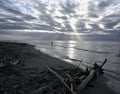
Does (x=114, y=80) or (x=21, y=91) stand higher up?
(x=21, y=91)

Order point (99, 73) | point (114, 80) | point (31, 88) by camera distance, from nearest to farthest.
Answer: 1. point (31, 88)
2. point (114, 80)
3. point (99, 73)

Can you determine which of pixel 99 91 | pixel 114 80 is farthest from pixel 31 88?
pixel 114 80

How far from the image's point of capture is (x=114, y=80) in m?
17.8

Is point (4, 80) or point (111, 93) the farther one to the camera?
point (111, 93)

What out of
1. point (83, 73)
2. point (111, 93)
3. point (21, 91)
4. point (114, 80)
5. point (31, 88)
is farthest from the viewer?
point (114, 80)

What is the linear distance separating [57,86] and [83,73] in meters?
5.60

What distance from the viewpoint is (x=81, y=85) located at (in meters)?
12.6

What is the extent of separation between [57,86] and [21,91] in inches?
92.8

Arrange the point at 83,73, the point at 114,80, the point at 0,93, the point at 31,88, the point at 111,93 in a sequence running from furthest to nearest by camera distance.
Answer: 1. the point at 114,80
2. the point at 83,73
3. the point at 111,93
4. the point at 31,88
5. the point at 0,93

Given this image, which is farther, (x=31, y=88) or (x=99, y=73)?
(x=99, y=73)

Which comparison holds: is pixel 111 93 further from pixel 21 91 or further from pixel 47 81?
pixel 21 91

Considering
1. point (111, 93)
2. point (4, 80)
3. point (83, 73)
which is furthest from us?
point (83, 73)

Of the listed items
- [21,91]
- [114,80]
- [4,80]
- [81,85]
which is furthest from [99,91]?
[4,80]

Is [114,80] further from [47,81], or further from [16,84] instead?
[16,84]
